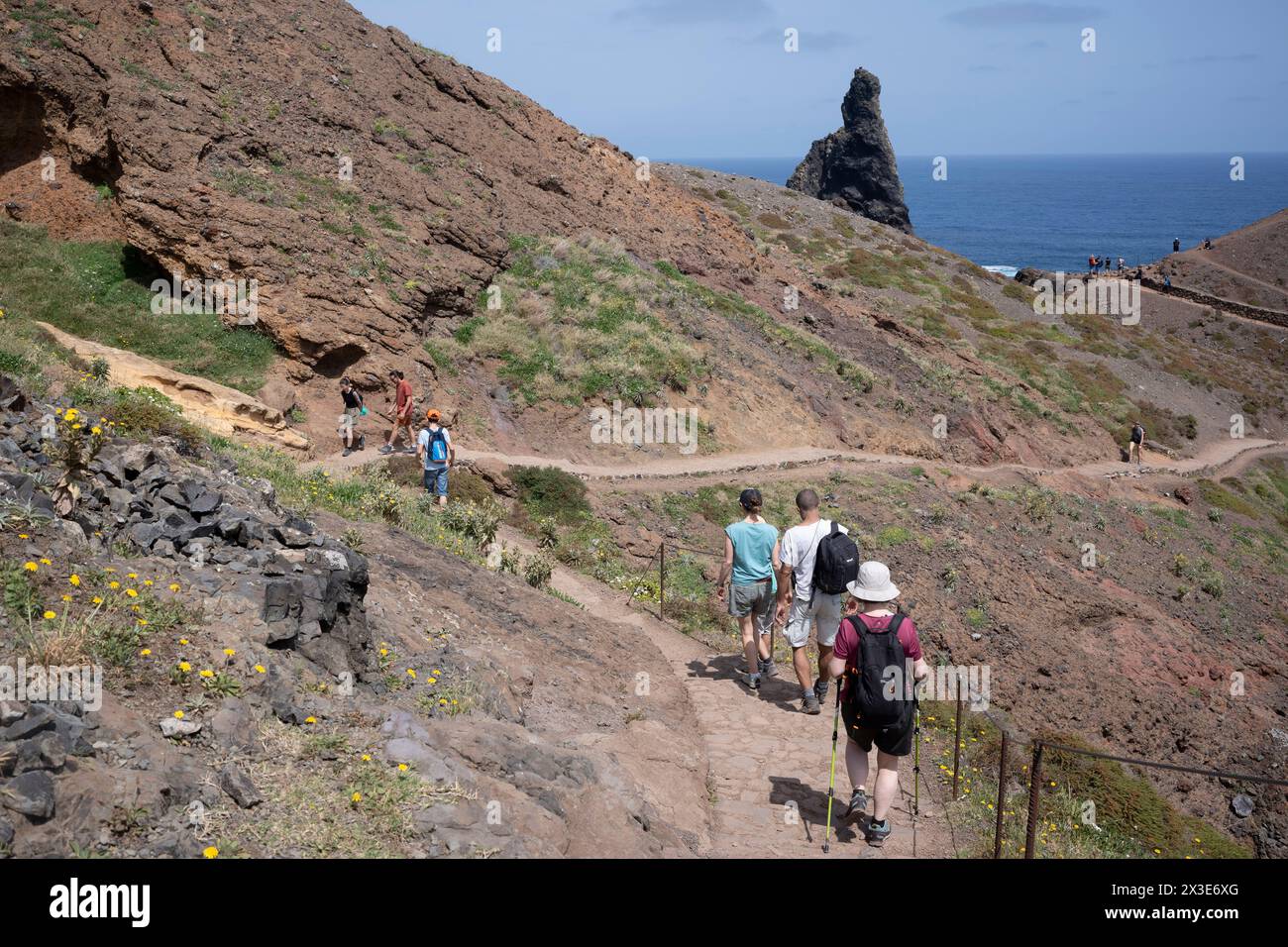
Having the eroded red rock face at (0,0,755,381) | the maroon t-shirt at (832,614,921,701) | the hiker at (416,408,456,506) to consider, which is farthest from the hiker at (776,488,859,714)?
the eroded red rock face at (0,0,755,381)

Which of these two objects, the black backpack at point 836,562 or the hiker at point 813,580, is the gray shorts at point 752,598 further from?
the black backpack at point 836,562

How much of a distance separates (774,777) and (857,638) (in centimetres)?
223

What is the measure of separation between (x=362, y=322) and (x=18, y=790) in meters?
18.5

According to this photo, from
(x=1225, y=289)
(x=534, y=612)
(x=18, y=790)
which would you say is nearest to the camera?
(x=18, y=790)

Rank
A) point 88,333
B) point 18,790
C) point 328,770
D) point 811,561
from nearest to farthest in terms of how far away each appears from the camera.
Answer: point 18,790, point 328,770, point 811,561, point 88,333

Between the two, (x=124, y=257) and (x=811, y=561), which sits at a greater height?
(x=124, y=257)

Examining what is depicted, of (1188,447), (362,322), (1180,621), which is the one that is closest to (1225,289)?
(1188,447)

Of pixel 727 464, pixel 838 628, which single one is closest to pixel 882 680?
pixel 838 628

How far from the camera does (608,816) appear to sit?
6719 mm

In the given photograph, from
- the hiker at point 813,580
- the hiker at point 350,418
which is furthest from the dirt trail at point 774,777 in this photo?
the hiker at point 350,418

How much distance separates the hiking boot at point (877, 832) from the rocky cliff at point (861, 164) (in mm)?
78480

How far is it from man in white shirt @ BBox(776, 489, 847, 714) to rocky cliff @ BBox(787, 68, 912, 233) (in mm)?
75721

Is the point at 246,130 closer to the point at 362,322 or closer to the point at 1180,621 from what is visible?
the point at 362,322

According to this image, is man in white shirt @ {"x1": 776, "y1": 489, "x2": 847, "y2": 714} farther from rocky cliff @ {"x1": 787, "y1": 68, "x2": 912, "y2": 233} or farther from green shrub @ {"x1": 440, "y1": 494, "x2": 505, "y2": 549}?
rocky cliff @ {"x1": 787, "y1": 68, "x2": 912, "y2": 233}
